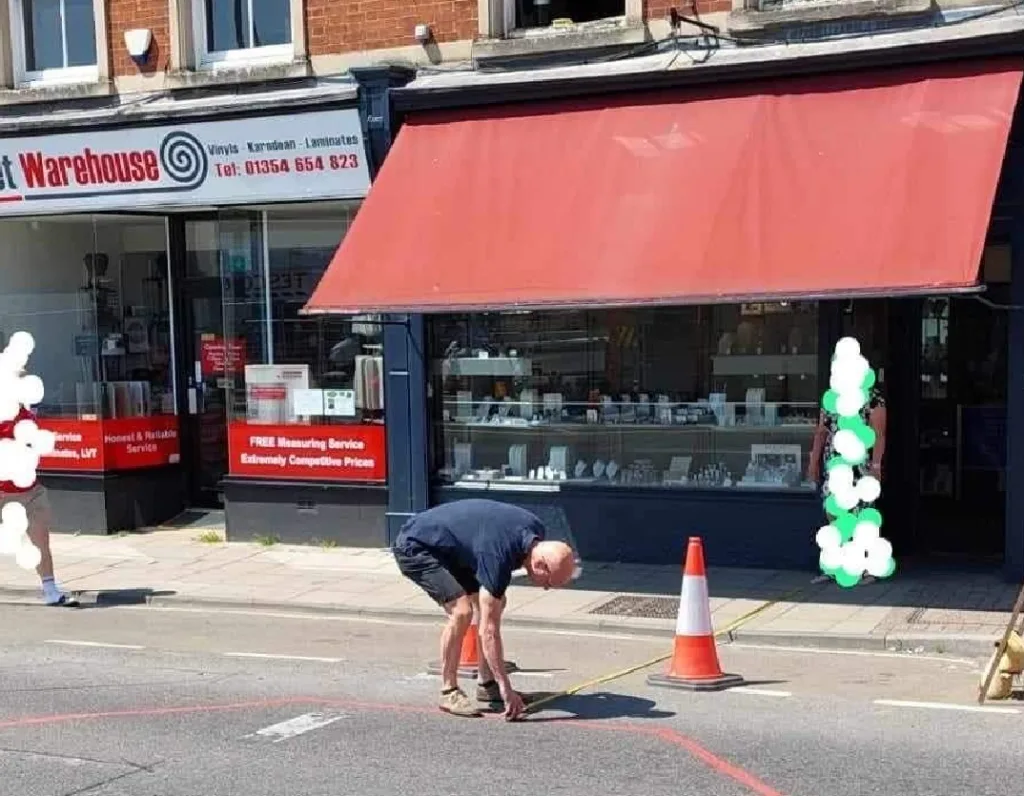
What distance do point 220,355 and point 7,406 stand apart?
3.76m

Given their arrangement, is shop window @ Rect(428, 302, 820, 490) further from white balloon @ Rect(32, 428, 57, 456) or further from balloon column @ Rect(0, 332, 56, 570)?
balloon column @ Rect(0, 332, 56, 570)

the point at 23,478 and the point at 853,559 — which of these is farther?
the point at 23,478

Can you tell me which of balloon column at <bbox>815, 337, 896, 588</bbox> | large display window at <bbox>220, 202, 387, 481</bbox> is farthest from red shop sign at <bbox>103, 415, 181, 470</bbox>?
balloon column at <bbox>815, 337, 896, 588</bbox>

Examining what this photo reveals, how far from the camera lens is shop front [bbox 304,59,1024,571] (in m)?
9.48

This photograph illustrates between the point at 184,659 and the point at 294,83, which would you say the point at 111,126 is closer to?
the point at 294,83

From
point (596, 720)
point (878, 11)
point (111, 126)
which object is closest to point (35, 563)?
point (111, 126)

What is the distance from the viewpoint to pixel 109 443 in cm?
1420

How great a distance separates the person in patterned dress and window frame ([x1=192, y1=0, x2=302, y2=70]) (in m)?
6.21

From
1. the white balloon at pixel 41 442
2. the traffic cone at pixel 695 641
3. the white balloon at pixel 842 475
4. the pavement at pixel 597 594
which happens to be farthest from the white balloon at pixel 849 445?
the white balloon at pixel 41 442

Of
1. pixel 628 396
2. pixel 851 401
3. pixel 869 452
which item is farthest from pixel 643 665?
pixel 628 396

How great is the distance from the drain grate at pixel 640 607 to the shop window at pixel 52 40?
816 centimetres

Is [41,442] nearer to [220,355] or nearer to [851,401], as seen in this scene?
[220,355]

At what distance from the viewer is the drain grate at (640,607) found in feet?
32.2

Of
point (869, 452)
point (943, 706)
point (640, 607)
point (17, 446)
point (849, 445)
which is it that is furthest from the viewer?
point (17, 446)
